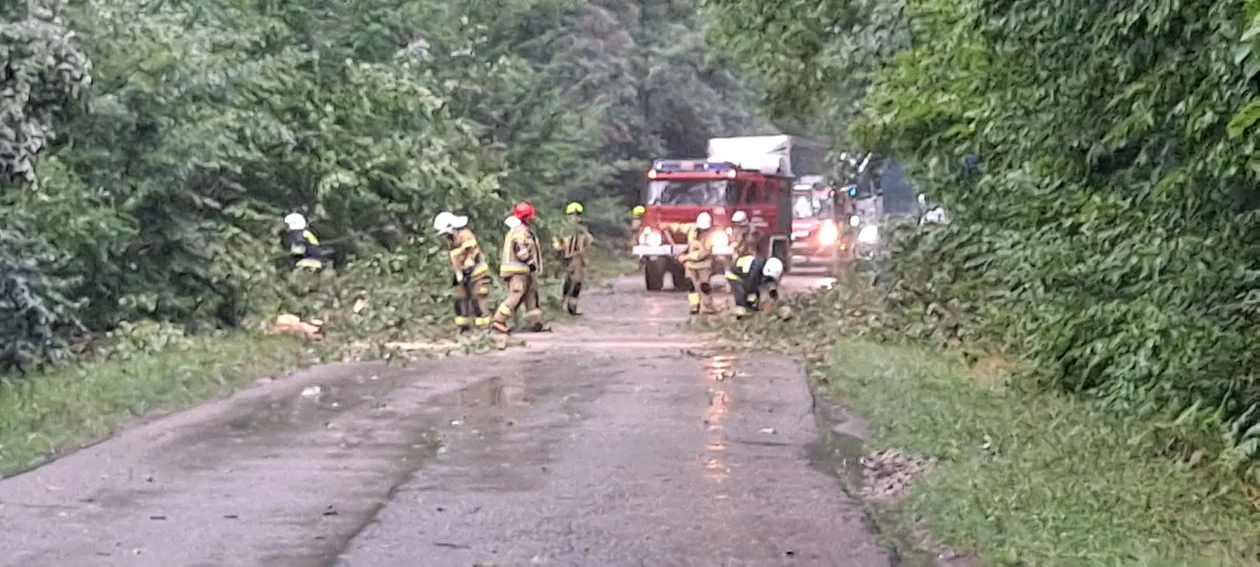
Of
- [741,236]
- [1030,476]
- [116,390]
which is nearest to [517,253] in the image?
[116,390]

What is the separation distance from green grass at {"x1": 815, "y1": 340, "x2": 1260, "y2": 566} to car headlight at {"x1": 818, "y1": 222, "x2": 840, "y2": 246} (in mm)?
26495

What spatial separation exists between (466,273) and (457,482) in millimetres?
10291

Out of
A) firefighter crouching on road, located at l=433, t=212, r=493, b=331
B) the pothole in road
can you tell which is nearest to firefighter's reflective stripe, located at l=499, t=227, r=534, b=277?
firefighter crouching on road, located at l=433, t=212, r=493, b=331

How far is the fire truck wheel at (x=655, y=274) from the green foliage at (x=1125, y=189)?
49.8ft

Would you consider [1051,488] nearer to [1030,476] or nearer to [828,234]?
[1030,476]

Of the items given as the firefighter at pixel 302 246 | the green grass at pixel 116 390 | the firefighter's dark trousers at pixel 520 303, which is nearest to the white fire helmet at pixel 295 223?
the firefighter at pixel 302 246

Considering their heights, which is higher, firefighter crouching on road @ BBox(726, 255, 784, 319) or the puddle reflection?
firefighter crouching on road @ BBox(726, 255, 784, 319)

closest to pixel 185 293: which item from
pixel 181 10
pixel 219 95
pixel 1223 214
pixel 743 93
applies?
pixel 219 95

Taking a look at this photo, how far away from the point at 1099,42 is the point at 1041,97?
3.89 ft

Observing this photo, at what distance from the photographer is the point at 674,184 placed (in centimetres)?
2967

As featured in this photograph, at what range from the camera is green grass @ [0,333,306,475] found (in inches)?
454

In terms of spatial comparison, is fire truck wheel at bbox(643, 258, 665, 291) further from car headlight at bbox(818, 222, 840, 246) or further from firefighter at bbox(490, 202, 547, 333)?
car headlight at bbox(818, 222, 840, 246)

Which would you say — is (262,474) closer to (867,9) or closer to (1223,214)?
(1223,214)

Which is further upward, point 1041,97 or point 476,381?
point 1041,97
